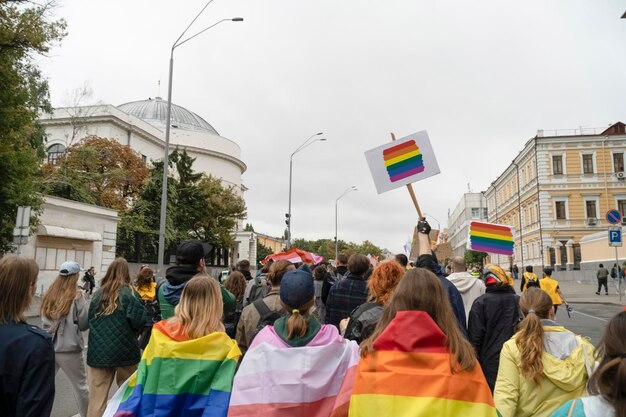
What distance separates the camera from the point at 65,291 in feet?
18.4

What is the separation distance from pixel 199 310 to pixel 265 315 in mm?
1019

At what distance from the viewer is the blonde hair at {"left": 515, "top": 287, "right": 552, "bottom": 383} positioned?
10.8 ft

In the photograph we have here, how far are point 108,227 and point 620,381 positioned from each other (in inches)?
1245

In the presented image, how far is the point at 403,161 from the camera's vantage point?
778 centimetres

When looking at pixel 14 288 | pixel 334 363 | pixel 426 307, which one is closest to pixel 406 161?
pixel 334 363

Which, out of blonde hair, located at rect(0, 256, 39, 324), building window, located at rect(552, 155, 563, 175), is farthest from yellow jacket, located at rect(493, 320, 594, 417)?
building window, located at rect(552, 155, 563, 175)

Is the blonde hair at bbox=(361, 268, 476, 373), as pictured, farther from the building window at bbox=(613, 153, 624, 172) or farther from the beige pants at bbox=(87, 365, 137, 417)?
the building window at bbox=(613, 153, 624, 172)

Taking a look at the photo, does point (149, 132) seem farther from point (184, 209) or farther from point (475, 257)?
point (475, 257)

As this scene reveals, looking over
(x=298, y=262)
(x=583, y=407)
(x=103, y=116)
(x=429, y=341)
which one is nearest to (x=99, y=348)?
(x=429, y=341)

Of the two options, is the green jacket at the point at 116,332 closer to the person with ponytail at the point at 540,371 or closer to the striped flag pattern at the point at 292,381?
the striped flag pattern at the point at 292,381

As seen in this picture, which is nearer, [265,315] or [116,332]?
[265,315]

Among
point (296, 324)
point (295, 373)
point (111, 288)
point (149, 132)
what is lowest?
point (295, 373)

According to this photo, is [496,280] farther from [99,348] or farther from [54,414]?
[54,414]

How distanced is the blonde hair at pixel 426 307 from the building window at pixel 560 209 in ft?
188
